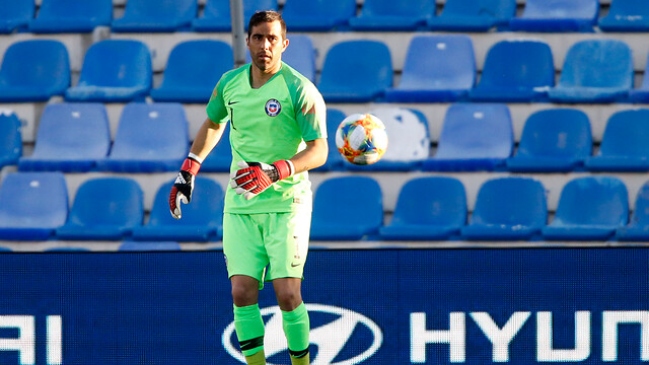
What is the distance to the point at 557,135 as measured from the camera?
8055 mm

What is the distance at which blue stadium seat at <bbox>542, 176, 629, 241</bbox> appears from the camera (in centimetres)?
765

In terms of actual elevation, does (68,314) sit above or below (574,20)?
below

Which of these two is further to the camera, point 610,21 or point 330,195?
point 610,21

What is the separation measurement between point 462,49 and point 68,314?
4098 millimetres

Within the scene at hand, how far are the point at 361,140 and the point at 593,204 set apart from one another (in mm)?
2819

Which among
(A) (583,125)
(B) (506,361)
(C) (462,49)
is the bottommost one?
(B) (506,361)

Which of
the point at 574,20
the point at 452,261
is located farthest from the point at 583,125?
the point at 452,261

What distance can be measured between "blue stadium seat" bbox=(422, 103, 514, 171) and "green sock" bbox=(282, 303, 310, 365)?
3258 mm

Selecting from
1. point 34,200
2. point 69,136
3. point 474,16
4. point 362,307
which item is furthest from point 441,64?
point 362,307

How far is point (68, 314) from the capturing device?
5.67m

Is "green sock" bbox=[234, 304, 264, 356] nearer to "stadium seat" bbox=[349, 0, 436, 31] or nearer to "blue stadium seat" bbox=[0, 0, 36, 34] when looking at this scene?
"stadium seat" bbox=[349, 0, 436, 31]

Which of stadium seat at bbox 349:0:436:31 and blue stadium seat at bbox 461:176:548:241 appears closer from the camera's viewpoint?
blue stadium seat at bbox 461:176:548:241

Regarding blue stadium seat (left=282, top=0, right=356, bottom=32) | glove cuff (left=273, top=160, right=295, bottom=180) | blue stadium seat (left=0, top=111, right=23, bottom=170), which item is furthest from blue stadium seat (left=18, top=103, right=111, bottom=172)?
glove cuff (left=273, top=160, right=295, bottom=180)

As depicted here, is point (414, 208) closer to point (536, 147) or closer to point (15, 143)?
point (536, 147)
